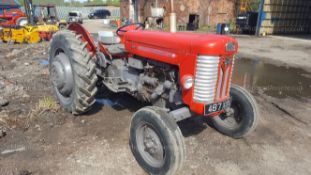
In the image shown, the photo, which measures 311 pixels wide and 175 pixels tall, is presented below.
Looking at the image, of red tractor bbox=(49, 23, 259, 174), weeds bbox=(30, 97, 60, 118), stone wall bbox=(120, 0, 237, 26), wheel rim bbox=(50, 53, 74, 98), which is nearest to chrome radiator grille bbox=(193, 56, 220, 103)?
red tractor bbox=(49, 23, 259, 174)

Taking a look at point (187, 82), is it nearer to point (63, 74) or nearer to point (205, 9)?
point (63, 74)

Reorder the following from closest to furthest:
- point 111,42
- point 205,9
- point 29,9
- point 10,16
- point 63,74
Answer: point 63,74 → point 111,42 → point 29,9 → point 10,16 → point 205,9

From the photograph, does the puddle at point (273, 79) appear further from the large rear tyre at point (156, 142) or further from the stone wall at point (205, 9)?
the stone wall at point (205, 9)

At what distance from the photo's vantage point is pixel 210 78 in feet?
7.89

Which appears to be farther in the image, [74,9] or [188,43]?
[74,9]

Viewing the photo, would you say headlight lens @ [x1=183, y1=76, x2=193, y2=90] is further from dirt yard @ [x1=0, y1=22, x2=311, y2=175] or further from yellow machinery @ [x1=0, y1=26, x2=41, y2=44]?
yellow machinery @ [x1=0, y1=26, x2=41, y2=44]

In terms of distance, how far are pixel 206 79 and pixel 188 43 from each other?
41 cm

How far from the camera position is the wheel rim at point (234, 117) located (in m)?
3.20

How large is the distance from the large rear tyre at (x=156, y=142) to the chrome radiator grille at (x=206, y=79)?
1.33 feet

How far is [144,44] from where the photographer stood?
296 centimetres

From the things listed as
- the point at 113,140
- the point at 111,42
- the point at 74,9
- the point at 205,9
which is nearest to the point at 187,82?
the point at 113,140

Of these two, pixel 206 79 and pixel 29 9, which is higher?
pixel 29 9

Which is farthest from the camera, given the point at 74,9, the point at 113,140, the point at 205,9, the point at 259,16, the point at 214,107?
the point at 74,9

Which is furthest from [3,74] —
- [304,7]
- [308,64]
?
[304,7]
